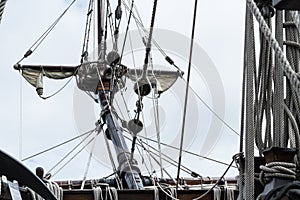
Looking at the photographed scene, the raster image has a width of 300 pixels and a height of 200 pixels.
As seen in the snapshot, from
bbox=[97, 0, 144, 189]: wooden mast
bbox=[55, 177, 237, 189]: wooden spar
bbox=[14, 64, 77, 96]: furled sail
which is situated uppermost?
bbox=[14, 64, 77, 96]: furled sail

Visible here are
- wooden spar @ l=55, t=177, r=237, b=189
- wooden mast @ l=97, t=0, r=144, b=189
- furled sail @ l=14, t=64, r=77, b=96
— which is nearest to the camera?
wooden mast @ l=97, t=0, r=144, b=189

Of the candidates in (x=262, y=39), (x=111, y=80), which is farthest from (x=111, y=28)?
(x=262, y=39)

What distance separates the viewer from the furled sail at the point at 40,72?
10.3 metres

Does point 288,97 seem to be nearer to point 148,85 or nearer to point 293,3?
point 293,3

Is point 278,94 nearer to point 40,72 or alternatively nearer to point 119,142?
point 119,142

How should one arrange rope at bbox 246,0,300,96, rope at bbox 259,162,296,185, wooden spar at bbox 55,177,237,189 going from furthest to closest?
wooden spar at bbox 55,177,237,189 → rope at bbox 259,162,296,185 → rope at bbox 246,0,300,96

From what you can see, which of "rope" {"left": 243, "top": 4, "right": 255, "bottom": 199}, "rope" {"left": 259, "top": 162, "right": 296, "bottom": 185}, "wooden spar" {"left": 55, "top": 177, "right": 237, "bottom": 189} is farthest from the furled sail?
"rope" {"left": 259, "top": 162, "right": 296, "bottom": 185}

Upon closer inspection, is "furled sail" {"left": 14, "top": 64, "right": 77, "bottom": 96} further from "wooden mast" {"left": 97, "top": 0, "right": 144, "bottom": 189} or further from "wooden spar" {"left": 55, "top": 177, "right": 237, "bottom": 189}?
"wooden spar" {"left": 55, "top": 177, "right": 237, "bottom": 189}

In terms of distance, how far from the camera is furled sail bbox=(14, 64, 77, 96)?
10.3 metres

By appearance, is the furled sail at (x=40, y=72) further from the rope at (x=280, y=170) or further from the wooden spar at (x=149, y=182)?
the rope at (x=280, y=170)

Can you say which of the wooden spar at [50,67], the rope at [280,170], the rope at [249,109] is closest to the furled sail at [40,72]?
the wooden spar at [50,67]

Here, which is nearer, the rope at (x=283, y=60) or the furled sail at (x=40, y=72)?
the rope at (x=283, y=60)

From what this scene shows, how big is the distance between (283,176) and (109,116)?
6021 millimetres

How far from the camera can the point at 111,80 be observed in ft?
26.6
